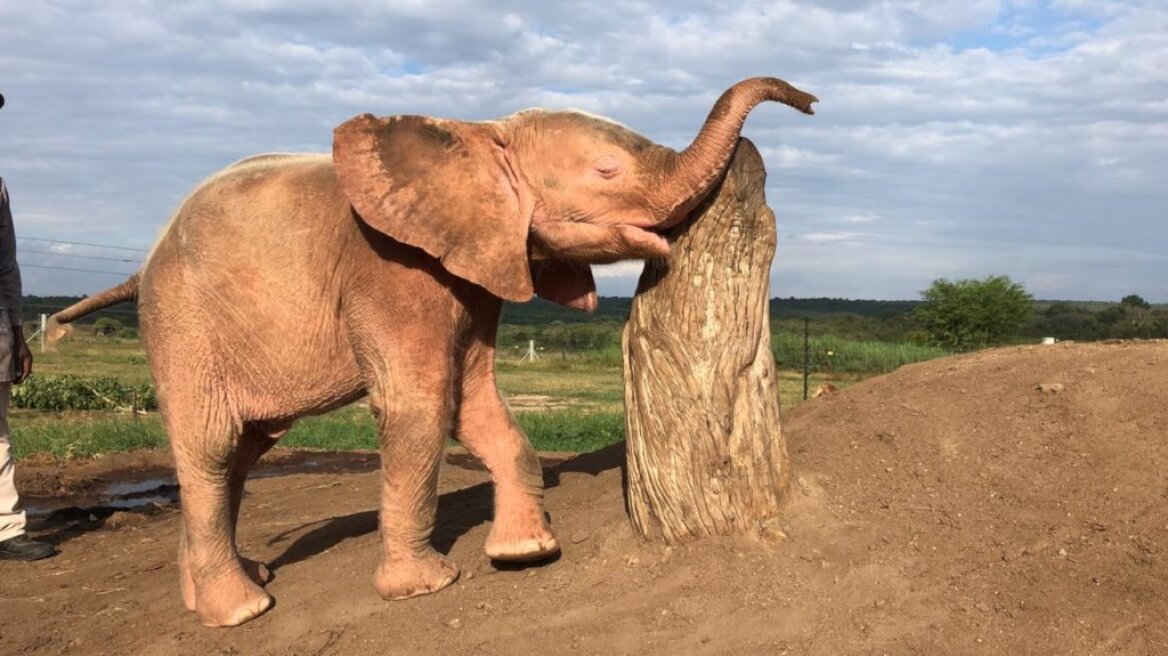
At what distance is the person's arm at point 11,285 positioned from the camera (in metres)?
7.52

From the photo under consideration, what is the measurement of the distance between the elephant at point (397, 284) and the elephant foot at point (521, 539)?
0.01 m

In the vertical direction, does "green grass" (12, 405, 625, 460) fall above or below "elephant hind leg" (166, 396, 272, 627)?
below

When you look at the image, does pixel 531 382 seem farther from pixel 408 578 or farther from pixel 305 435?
pixel 408 578

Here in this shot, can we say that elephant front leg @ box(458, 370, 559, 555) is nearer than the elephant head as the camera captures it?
No

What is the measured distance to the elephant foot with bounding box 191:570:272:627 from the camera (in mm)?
5500

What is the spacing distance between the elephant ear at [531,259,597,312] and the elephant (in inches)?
0.4

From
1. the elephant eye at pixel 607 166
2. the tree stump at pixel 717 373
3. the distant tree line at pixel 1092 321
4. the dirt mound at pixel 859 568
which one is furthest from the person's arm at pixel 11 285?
the distant tree line at pixel 1092 321

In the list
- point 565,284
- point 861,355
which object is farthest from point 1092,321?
point 565,284

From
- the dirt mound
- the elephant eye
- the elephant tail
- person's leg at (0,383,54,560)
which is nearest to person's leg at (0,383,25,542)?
person's leg at (0,383,54,560)

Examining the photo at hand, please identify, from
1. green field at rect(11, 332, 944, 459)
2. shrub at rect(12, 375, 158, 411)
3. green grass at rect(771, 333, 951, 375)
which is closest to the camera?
green field at rect(11, 332, 944, 459)

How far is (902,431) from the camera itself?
5766 mm

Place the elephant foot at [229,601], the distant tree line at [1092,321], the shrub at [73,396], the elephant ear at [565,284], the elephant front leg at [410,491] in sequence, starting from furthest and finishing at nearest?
the distant tree line at [1092,321]
the shrub at [73,396]
the elephant foot at [229,601]
the elephant ear at [565,284]
the elephant front leg at [410,491]

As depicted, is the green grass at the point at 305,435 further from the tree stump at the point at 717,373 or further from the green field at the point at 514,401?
the tree stump at the point at 717,373

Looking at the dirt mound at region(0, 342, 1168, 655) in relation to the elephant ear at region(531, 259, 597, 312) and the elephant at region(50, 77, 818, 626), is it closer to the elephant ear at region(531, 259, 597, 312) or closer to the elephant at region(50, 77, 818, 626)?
the elephant at region(50, 77, 818, 626)
